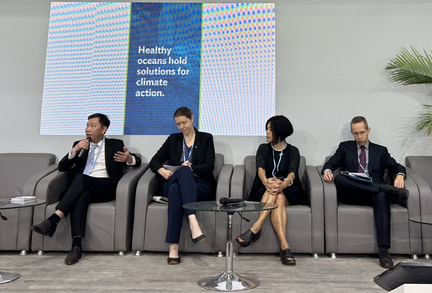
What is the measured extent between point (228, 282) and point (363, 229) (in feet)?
4.39

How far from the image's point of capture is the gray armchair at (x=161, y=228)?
3.07 metres

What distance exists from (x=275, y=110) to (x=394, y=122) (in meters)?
1.25

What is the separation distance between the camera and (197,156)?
339 centimetres

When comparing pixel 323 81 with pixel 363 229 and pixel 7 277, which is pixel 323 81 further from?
pixel 7 277

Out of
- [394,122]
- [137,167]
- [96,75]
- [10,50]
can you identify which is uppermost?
[10,50]

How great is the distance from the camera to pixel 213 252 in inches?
122

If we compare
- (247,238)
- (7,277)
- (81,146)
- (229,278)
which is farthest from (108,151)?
(229,278)

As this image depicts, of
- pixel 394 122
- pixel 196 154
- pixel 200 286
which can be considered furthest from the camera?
pixel 394 122

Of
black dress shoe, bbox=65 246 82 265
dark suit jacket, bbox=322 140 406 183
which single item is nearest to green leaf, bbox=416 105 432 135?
dark suit jacket, bbox=322 140 406 183

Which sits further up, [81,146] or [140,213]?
[81,146]

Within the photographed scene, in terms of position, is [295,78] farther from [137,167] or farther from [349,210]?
[137,167]

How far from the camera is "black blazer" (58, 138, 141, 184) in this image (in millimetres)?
3367

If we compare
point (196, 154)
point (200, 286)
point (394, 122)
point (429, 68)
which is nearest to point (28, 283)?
point (200, 286)

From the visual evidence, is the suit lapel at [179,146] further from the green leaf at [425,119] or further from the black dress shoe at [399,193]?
the green leaf at [425,119]
